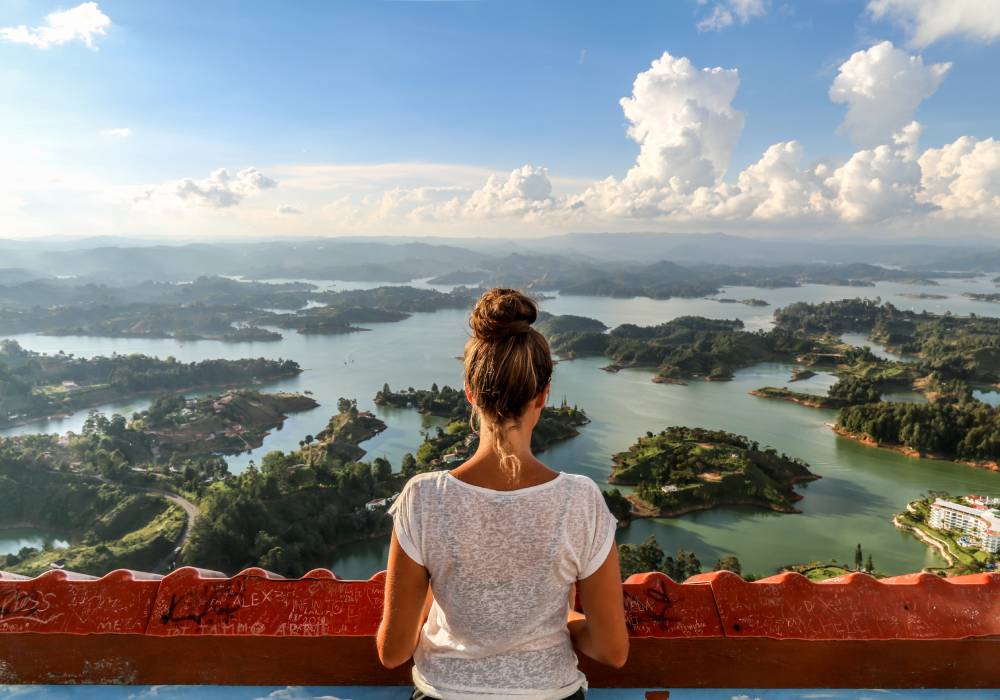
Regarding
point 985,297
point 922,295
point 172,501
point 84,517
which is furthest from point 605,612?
point 985,297

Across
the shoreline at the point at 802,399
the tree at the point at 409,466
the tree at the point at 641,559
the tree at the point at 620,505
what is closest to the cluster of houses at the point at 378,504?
the tree at the point at 409,466

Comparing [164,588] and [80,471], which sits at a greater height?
[164,588]

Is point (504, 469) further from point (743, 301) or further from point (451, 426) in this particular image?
point (743, 301)

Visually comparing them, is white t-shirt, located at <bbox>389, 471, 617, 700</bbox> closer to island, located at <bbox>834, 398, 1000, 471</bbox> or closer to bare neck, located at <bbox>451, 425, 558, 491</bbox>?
bare neck, located at <bbox>451, 425, 558, 491</bbox>

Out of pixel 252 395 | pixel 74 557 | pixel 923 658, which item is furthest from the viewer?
pixel 252 395

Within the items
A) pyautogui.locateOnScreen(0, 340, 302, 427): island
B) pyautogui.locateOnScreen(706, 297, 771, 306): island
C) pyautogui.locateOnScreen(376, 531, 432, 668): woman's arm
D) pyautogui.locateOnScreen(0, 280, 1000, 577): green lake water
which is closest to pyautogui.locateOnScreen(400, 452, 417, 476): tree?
pyautogui.locateOnScreen(0, 280, 1000, 577): green lake water

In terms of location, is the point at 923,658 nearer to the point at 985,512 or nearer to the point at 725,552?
the point at 725,552

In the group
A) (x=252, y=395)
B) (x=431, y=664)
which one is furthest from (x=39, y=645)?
(x=252, y=395)
